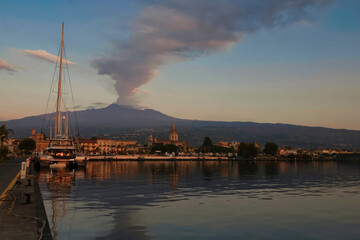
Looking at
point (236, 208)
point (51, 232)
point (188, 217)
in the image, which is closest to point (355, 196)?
point (236, 208)

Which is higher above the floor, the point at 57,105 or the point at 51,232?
the point at 57,105

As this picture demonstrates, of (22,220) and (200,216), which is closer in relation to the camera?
(22,220)

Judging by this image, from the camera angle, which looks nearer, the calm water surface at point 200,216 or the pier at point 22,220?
the pier at point 22,220

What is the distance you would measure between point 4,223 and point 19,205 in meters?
5.61

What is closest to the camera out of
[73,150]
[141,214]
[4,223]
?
[4,223]

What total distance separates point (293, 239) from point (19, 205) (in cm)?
1630

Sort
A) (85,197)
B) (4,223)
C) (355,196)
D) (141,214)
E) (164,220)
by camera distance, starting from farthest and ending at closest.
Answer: (355,196) < (85,197) < (141,214) < (164,220) < (4,223)

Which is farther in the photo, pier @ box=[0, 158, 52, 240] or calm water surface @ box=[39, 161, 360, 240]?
calm water surface @ box=[39, 161, 360, 240]

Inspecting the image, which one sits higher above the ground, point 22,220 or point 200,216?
point 22,220

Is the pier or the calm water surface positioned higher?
the pier

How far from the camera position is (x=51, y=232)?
1820 centimetres

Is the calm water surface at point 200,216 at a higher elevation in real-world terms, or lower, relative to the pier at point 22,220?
lower

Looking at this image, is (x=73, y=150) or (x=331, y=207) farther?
(x=73, y=150)

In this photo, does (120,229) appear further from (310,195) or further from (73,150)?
(73,150)
